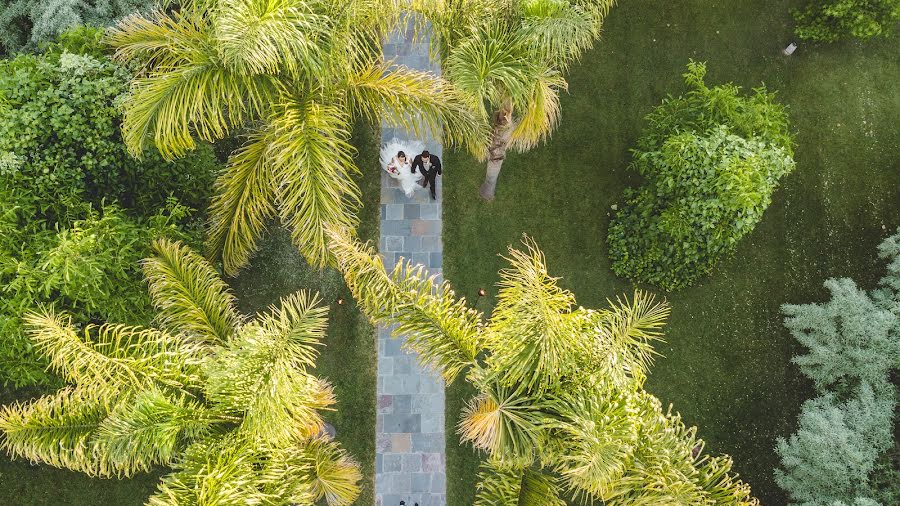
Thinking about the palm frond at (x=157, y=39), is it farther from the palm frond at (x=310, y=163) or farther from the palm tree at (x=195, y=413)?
the palm tree at (x=195, y=413)

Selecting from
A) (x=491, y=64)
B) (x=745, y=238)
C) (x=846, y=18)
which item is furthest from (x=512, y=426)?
(x=846, y=18)

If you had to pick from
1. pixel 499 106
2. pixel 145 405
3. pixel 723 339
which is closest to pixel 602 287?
pixel 723 339

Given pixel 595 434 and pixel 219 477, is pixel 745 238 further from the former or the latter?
pixel 219 477

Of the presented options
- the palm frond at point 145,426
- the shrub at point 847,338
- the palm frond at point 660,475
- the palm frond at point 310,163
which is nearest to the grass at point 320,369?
the palm frond at point 310,163

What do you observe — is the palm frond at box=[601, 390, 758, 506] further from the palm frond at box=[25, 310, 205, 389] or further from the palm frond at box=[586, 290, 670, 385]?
the palm frond at box=[25, 310, 205, 389]

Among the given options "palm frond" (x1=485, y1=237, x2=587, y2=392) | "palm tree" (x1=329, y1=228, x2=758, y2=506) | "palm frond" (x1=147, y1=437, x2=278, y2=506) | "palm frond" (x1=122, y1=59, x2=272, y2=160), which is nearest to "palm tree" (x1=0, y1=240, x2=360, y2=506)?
"palm frond" (x1=147, y1=437, x2=278, y2=506)

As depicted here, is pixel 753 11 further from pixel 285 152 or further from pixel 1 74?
pixel 1 74
